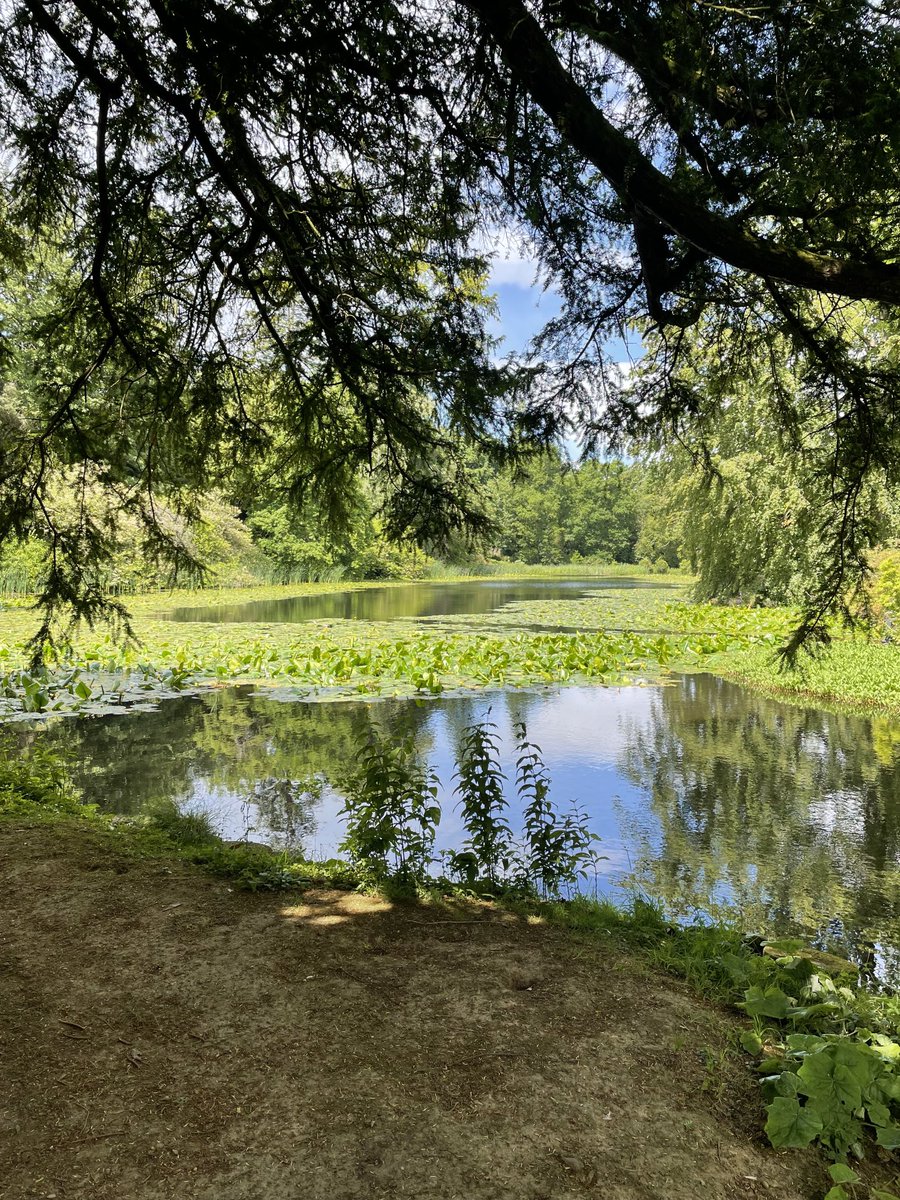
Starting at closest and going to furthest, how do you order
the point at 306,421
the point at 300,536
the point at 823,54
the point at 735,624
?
the point at 823,54 → the point at 306,421 → the point at 735,624 → the point at 300,536

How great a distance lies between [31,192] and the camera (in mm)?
3861

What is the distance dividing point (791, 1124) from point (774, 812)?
4413mm

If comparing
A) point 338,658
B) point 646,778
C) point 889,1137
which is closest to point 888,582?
point 646,778

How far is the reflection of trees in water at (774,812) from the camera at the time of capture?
4.59 meters

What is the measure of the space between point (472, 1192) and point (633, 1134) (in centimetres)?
51

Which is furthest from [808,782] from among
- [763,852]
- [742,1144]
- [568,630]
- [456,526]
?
[568,630]

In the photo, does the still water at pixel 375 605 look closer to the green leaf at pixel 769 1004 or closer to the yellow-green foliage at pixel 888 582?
the yellow-green foliage at pixel 888 582

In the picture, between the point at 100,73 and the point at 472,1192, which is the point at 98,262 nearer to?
the point at 100,73

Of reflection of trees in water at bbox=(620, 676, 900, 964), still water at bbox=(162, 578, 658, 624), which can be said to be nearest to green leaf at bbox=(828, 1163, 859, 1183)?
reflection of trees in water at bbox=(620, 676, 900, 964)

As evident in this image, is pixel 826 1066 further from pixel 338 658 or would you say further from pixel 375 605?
pixel 375 605

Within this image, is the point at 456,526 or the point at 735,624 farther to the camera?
the point at 735,624

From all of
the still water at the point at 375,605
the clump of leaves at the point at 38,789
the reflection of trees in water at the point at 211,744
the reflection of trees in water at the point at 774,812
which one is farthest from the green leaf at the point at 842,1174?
the still water at the point at 375,605

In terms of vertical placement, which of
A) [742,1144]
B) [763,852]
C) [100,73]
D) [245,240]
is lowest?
[763,852]

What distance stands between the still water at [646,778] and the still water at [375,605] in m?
8.02
